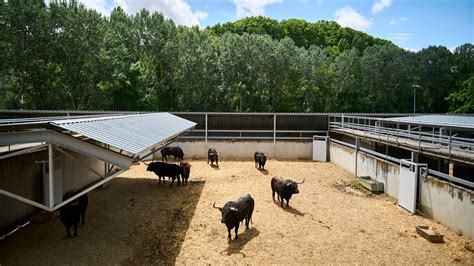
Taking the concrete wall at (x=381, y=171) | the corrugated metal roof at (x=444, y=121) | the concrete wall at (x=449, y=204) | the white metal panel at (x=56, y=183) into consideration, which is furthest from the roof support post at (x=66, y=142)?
the corrugated metal roof at (x=444, y=121)

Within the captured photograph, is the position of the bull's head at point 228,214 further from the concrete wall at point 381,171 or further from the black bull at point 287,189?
the concrete wall at point 381,171

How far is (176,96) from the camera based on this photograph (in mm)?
38250

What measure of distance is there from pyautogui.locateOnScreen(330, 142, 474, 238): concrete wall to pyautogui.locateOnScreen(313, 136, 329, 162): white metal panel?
6428 millimetres

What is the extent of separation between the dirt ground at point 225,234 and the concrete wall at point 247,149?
8.07 meters

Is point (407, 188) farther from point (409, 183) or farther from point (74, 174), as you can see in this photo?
point (74, 174)

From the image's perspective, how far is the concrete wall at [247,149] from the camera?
2325 cm

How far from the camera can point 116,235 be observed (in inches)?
386

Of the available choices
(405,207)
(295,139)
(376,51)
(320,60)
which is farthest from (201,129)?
(376,51)

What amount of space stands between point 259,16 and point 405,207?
6319cm

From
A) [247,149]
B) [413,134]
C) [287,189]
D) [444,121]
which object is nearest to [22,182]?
[287,189]

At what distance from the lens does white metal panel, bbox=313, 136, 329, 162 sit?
2253 centimetres

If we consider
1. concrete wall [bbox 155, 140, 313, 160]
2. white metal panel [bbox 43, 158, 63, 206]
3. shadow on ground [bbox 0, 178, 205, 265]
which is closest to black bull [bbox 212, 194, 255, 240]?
shadow on ground [bbox 0, 178, 205, 265]

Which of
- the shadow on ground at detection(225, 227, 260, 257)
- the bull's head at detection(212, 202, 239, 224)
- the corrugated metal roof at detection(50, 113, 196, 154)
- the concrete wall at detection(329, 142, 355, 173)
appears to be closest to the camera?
the corrugated metal roof at detection(50, 113, 196, 154)

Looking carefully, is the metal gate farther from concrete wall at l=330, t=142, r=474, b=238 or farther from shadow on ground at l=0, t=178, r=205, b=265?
shadow on ground at l=0, t=178, r=205, b=265
